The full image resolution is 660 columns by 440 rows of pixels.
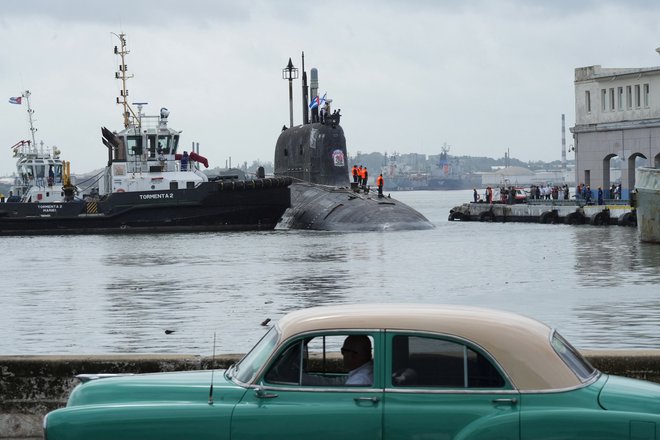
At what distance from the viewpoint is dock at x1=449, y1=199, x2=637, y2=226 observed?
2359 inches

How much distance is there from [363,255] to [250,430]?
107 feet

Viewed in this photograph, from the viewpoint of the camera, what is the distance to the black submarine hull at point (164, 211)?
56406 mm

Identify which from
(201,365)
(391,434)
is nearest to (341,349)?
(391,434)

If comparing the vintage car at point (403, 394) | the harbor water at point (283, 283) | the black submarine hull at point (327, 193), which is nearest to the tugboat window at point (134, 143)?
the harbor water at point (283, 283)

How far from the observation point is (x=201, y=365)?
9945 millimetres

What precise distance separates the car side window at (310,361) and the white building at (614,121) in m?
64.7

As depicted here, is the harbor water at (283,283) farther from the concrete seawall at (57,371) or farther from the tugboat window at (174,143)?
the tugboat window at (174,143)

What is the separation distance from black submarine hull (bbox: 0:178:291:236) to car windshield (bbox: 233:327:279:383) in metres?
48.8

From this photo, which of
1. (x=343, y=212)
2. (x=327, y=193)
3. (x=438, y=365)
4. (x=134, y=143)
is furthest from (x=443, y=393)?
(x=134, y=143)

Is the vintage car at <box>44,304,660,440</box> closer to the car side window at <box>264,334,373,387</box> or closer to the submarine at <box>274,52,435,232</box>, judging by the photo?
the car side window at <box>264,334,373,387</box>

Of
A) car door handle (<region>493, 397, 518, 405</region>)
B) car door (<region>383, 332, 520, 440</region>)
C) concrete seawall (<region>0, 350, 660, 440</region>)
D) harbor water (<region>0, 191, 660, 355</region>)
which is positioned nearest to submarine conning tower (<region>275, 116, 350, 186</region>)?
harbor water (<region>0, 191, 660, 355</region>)

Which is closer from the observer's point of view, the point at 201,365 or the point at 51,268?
the point at 201,365

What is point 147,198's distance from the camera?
5656cm

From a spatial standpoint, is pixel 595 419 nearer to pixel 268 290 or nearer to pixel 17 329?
pixel 17 329
